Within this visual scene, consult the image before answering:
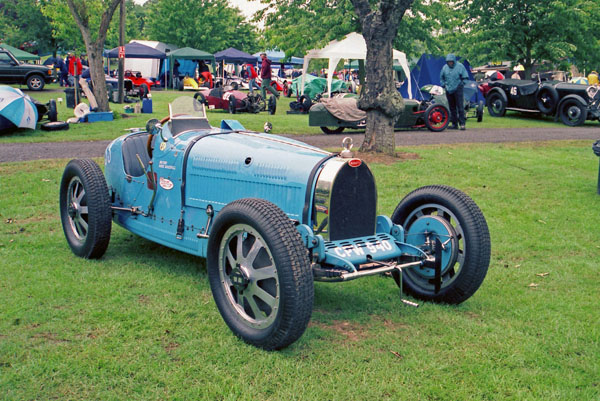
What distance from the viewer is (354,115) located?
603 inches

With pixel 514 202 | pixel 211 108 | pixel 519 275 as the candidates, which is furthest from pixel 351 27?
pixel 519 275

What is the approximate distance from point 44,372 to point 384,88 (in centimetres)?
803

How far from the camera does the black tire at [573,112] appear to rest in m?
19.1

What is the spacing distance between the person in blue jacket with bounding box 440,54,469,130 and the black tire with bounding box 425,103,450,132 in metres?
0.63

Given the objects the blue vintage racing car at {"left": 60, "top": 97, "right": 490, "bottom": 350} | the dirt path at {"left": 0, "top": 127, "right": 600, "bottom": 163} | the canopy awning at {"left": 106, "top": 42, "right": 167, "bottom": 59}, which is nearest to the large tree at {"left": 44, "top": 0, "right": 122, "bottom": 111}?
the dirt path at {"left": 0, "top": 127, "right": 600, "bottom": 163}

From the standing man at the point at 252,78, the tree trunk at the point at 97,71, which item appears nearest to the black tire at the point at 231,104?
the standing man at the point at 252,78

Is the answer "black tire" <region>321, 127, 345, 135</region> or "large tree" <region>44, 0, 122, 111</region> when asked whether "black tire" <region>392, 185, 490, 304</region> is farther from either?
"large tree" <region>44, 0, 122, 111</region>

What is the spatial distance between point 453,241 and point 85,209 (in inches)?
135

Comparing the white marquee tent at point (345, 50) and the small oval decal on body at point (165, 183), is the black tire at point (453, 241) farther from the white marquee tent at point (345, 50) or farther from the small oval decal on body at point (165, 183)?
the white marquee tent at point (345, 50)

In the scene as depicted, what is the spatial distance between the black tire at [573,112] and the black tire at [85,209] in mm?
17399

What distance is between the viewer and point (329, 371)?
350 cm

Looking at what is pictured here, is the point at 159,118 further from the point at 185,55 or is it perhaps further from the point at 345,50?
the point at 185,55

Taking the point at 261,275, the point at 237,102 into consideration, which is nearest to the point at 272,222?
the point at 261,275

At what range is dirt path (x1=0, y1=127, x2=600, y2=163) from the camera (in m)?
10.9
